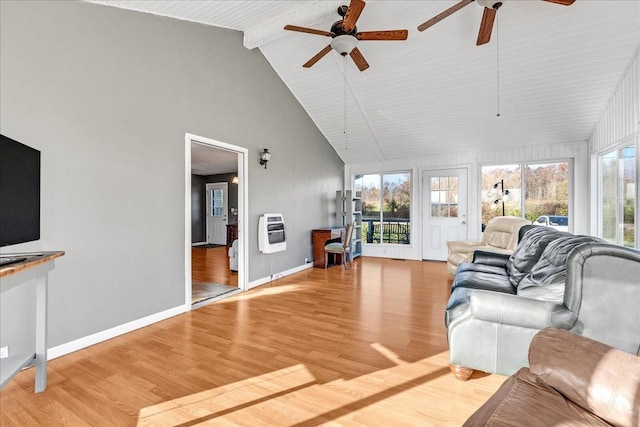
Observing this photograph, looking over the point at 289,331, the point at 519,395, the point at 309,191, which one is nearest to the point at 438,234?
the point at 309,191

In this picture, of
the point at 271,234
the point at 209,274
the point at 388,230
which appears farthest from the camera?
the point at 388,230

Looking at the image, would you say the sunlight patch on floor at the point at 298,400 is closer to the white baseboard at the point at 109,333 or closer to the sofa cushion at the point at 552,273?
the sofa cushion at the point at 552,273

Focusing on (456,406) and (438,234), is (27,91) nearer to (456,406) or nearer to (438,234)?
(456,406)

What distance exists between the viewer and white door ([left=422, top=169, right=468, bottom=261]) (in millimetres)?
6348

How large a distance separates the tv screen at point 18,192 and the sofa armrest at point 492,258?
4314 millimetres

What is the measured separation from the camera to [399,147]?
6.49 m

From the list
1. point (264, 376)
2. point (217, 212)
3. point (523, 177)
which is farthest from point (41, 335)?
point (217, 212)

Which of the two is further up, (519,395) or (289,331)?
(519,395)

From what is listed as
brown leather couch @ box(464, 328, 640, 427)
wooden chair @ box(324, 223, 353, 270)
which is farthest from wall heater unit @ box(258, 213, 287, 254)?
brown leather couch @ box(464, 328, 640, 427)

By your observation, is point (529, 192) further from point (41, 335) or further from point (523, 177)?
point (41, 335)

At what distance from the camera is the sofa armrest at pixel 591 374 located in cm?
98

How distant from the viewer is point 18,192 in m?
1.84

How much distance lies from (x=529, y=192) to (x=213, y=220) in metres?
8.26

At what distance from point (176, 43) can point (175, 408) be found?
3530 mm
